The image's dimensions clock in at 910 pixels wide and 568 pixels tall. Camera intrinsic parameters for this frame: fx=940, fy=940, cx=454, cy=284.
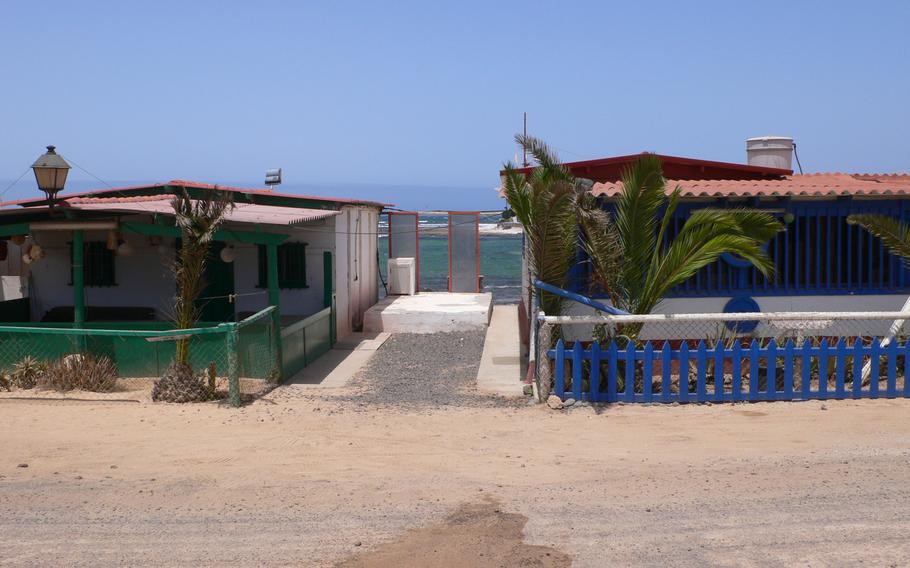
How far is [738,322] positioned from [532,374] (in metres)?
2.74

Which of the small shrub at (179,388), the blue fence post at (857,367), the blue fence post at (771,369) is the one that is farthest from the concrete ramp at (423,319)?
the blue fence post at (857,367)

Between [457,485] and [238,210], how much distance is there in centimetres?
863

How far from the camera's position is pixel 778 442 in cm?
908

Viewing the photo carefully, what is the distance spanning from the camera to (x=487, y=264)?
75.7 m

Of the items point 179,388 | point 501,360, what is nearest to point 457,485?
point 179,388

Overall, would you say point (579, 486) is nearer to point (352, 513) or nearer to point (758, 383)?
point (352, 513)

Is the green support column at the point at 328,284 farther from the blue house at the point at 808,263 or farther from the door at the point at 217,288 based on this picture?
the blue house at the point at 808,263

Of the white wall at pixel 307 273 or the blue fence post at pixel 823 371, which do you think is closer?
the blue fence post at pixel 823 371

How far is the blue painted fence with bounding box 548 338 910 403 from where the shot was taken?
425 inches

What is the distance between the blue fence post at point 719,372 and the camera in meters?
10.9

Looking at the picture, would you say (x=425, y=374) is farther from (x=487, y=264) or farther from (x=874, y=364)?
(x=487, y=264)

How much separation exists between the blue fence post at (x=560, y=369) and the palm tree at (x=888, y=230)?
4.37 m

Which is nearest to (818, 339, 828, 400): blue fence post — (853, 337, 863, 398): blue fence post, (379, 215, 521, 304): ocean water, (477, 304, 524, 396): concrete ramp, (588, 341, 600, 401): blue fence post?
(853, 337, 863, 398): blue fence post

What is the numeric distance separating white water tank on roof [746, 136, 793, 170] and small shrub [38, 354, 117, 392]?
11.5 metres
